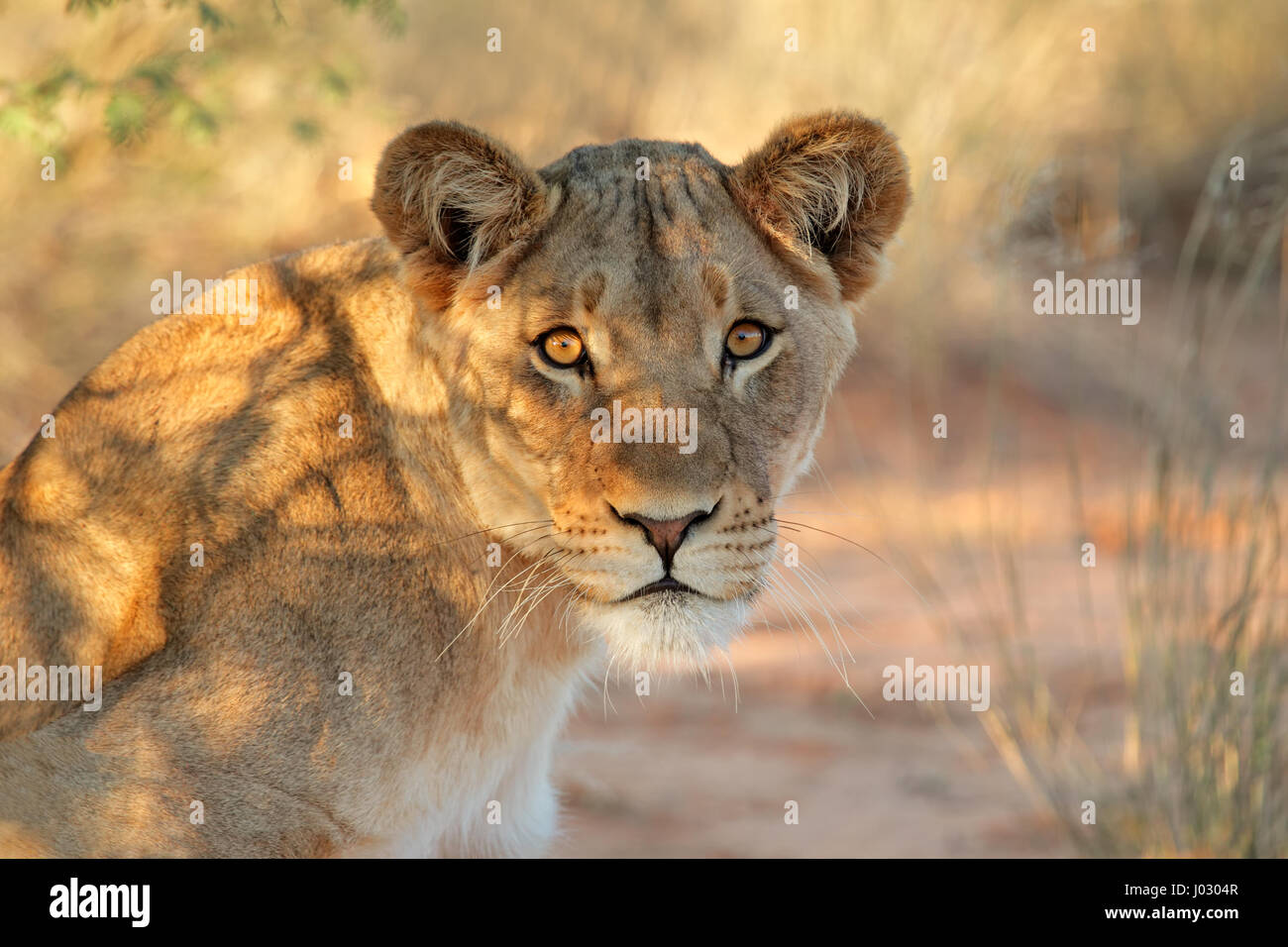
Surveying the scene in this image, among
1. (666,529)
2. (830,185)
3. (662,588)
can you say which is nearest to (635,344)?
(666,529)

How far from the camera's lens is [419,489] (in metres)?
3.28

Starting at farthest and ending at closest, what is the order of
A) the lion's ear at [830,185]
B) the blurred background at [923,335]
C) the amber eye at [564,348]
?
1. the blurred background at [923,335]
2. the lion's ear at [830,185]
3. the amber eye at [564,348]

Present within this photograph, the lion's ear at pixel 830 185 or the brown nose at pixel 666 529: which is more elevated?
the lion's ear at pixel 830 185

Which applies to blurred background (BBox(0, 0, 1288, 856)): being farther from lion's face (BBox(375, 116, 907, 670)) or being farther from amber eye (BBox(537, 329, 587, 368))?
amber eye (BBox(537, 329, 587, 368))

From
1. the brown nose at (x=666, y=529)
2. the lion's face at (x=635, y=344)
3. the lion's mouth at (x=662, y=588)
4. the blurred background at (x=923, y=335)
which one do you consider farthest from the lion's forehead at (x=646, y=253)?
the blurred background at (x=923, y=335)

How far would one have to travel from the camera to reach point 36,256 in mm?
8500

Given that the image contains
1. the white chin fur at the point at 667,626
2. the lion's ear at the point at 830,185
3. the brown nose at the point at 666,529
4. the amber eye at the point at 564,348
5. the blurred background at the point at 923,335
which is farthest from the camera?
the blurred background at the point at 923,335

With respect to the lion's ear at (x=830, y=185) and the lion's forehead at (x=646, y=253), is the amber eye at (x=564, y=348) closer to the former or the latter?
the lion's forehead at (x=646, y=253)

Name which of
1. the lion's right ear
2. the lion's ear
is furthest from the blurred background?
the lion's right ear

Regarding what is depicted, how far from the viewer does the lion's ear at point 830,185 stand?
3.33 m

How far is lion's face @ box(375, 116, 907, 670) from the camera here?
300cm

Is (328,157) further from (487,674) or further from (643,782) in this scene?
(487,674)

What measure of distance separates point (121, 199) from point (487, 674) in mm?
6449

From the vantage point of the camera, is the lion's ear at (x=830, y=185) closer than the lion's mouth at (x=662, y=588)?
No
